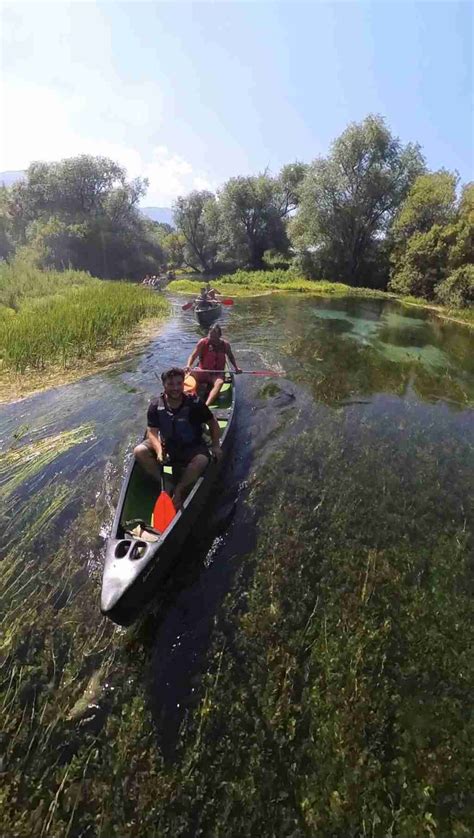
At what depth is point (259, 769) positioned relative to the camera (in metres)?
3.31

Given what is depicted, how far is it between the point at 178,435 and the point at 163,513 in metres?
1.10

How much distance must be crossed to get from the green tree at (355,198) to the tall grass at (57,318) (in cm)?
2203

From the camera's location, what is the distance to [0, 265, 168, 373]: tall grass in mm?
11523

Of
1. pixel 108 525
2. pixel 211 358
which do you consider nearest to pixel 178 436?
pixel 108 525

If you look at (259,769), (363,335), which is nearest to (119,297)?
(363,335)

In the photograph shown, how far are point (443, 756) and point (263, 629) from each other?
6.00ft

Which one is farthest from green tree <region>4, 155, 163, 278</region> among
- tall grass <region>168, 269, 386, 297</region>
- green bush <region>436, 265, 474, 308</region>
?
green bush <region>436, 265, 474, 308</region>

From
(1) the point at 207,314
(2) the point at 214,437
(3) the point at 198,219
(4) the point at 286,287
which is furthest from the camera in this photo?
(3) the point at 198,219

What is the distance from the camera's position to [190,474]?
5.58m

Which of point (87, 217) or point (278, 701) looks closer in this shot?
point (278, 701)

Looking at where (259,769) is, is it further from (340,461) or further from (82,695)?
(340,461)

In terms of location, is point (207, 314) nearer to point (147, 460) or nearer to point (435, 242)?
point (147, 460)

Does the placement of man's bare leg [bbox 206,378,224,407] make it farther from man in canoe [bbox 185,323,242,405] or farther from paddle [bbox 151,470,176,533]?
paddle [bbox 151,470,176,533]

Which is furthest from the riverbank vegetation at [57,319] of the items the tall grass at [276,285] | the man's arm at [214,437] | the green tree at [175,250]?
the green tree at [175,250]
